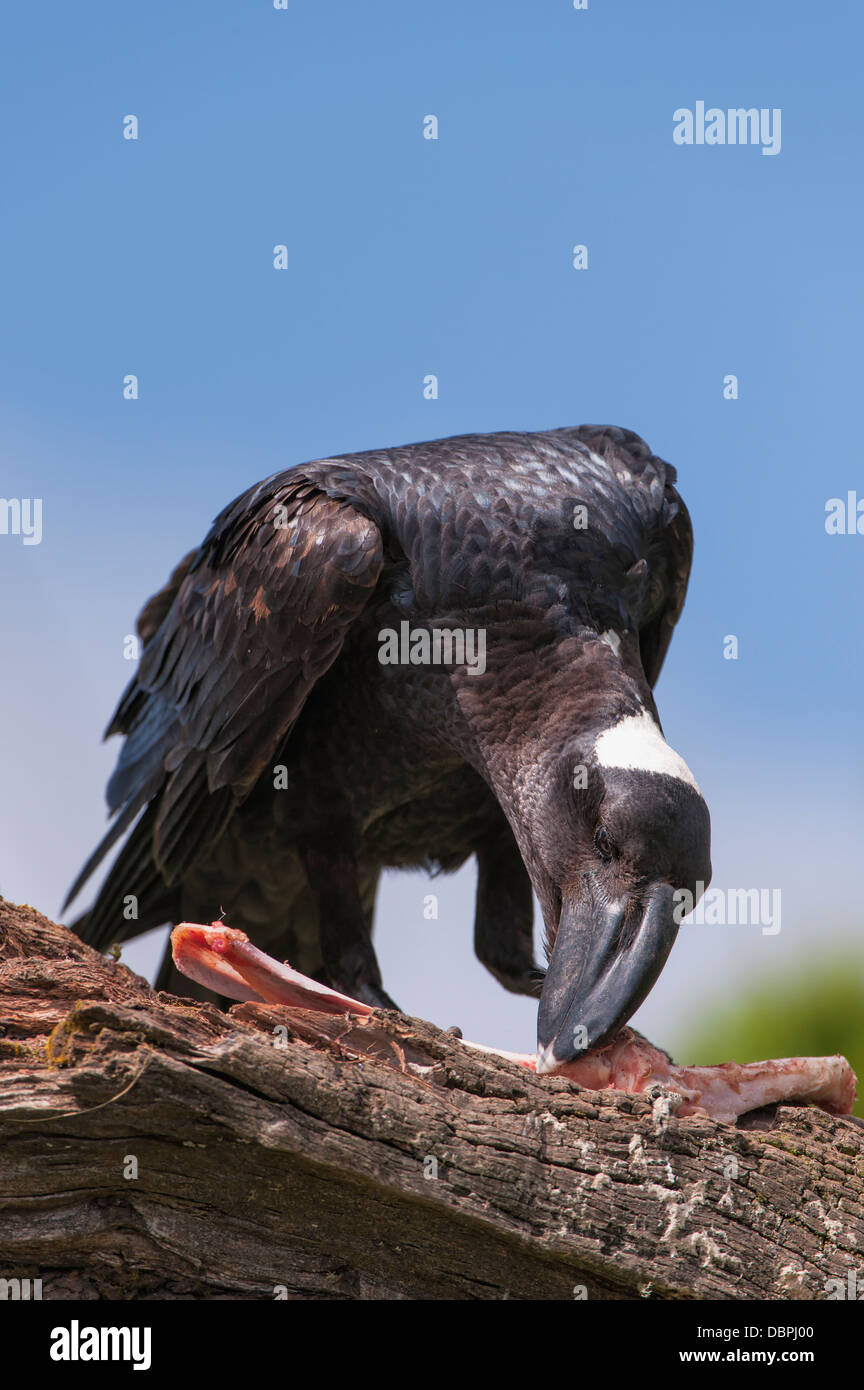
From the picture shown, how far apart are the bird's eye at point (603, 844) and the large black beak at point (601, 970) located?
11 centimetres

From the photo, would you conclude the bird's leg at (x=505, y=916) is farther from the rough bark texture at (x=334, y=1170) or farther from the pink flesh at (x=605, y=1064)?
the rough bark texture at (x=334, y=1170)

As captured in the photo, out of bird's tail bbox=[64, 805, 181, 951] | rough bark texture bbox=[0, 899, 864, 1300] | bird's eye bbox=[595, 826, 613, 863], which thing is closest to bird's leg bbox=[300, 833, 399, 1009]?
bird's tail bbox=[64, 805, 181, 951]

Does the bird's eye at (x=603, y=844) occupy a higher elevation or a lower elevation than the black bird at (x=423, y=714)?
lower

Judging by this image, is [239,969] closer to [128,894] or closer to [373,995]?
[373,995]

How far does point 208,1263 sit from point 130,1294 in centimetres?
22

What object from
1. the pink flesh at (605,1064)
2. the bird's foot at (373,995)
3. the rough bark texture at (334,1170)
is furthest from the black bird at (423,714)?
the rough bark texture at (334,1170)

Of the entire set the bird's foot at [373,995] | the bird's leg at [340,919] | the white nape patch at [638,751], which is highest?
the white nape patch at [638,751]

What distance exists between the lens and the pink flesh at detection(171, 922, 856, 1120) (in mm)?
3764

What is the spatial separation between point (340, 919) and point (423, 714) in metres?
0.92

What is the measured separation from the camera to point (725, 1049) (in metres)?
8.73

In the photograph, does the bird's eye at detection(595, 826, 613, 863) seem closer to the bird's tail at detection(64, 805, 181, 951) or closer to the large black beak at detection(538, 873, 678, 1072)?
the large black beak at detection(538, 873, 678, 1072)

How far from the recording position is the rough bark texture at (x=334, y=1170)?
2820mm

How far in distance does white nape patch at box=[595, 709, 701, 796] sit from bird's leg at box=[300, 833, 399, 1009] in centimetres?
149
